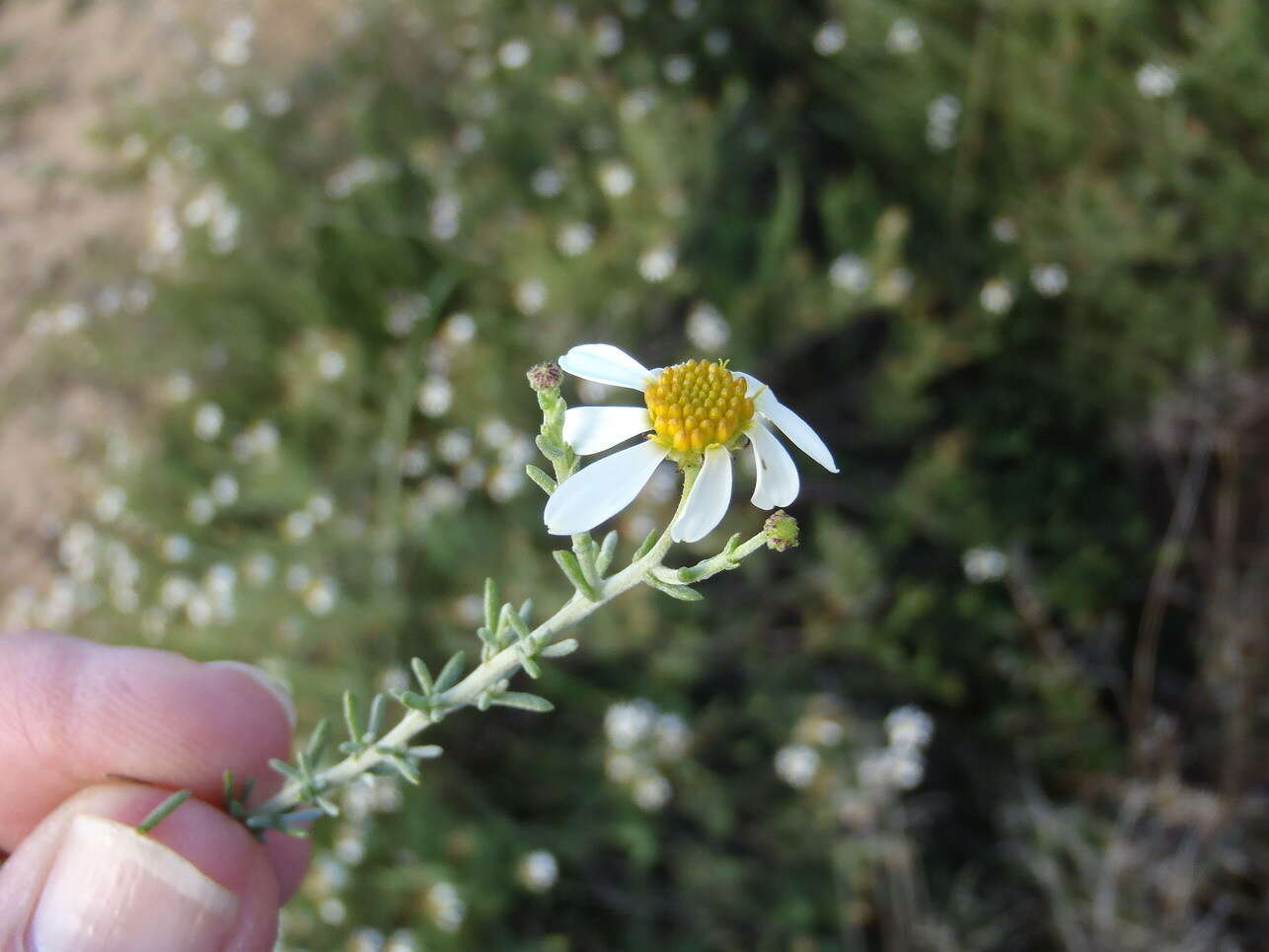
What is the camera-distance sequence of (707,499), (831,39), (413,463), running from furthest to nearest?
(831,39) → (413,463) → (707,499)

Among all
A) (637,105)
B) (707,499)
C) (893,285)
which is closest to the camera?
(707,499)

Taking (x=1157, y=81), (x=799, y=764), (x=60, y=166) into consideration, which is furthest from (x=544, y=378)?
(x=60, y=166)

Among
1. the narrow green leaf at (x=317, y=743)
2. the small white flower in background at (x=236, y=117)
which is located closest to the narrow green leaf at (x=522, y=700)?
the narrow green leaf at (x=317, y=743)

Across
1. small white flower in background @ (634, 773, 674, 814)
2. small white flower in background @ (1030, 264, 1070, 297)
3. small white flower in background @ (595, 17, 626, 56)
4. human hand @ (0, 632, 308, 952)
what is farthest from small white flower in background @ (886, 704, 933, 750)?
small white flower in background @ (595, 17, 626, 56)

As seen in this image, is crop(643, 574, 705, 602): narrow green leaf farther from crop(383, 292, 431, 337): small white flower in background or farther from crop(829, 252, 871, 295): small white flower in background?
crop(383, 292, 431, 337): small white flower in background

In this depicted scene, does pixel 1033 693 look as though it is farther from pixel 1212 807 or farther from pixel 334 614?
pixel 334 614

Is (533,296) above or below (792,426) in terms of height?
below

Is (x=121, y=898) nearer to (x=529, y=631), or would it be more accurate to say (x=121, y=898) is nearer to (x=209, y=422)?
(x=529, y=631)

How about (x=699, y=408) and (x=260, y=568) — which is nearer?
(x=699, y=408)
